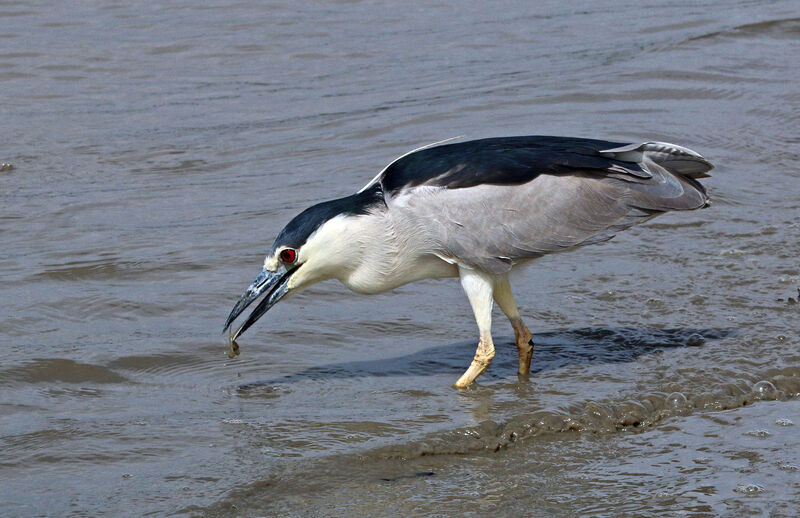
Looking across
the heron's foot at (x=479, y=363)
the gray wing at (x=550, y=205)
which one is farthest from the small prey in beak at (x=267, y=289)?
the heron's foot at (x=479, y=363)

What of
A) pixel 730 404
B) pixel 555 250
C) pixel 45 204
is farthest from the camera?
pixel 45 204

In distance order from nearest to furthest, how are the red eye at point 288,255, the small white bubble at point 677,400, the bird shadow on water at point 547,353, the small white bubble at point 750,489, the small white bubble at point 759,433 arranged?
1. the small white bubble at point 750,489
2. the small white bubble at point 759,433
3. the small white bubble at point 677,400
4. the red eye at point 288,255
5. the bird shadow on water at point 547,353

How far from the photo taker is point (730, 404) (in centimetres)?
556

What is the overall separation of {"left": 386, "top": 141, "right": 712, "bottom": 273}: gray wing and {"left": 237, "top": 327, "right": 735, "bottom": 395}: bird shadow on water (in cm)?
63

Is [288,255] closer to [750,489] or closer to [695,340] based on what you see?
[695,340]

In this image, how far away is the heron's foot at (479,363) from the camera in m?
6.00

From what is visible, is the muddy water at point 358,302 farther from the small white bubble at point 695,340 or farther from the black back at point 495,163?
the black back at point 495,163

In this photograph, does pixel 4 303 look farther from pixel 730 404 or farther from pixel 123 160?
pixel 730 404

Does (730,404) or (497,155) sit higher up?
(497,155)

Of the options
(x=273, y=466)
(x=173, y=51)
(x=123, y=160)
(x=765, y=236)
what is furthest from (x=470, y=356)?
(x=173, y=51)

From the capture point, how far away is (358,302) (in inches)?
286

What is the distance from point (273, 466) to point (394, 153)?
5.40m

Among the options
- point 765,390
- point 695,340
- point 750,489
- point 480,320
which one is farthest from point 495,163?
point 750,489

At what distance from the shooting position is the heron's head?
5.84 metres
